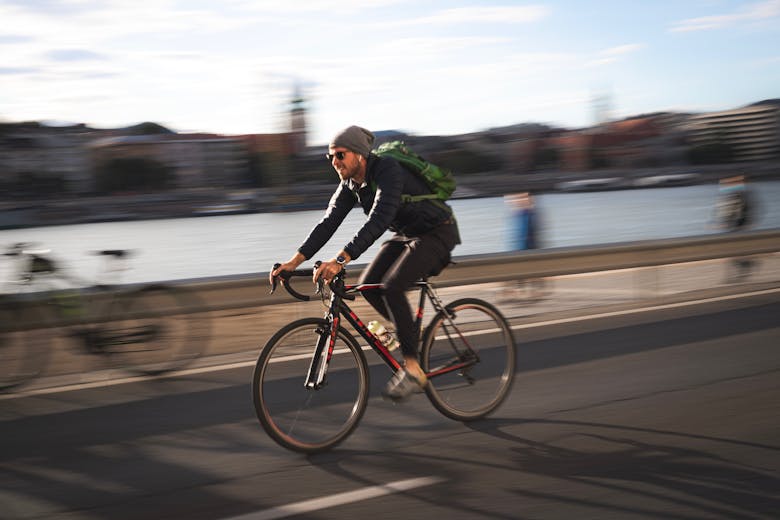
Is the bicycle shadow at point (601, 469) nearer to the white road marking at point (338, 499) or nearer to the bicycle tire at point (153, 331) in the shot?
the white road marking at point (338, 499)

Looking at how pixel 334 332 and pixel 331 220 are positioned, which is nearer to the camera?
pixel 334 332

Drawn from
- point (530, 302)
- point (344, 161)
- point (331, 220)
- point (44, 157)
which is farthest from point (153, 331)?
point (44, 157)

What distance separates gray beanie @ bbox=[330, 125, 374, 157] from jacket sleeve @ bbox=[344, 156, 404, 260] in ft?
0.38

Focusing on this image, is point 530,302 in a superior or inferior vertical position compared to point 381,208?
inferior

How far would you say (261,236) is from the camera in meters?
70.4

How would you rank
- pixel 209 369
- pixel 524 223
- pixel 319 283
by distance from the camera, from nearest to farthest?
1. pixel 319 283
2. pixel 209 369
3. pixel 524 223

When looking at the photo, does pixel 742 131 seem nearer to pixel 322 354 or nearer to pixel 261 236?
pixel 261 236

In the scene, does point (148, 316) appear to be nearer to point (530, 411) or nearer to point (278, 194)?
point (530, 411)

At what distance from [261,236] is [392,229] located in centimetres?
6607

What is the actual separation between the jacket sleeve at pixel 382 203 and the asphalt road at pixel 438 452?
3.72ft

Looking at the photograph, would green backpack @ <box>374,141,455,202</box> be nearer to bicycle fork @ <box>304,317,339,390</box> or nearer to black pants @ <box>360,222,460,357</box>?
black pants @ <box>360,222,460,357</box>

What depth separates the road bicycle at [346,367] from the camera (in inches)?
184

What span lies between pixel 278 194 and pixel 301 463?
7750 cm

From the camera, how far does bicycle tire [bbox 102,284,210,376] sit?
6.91m
